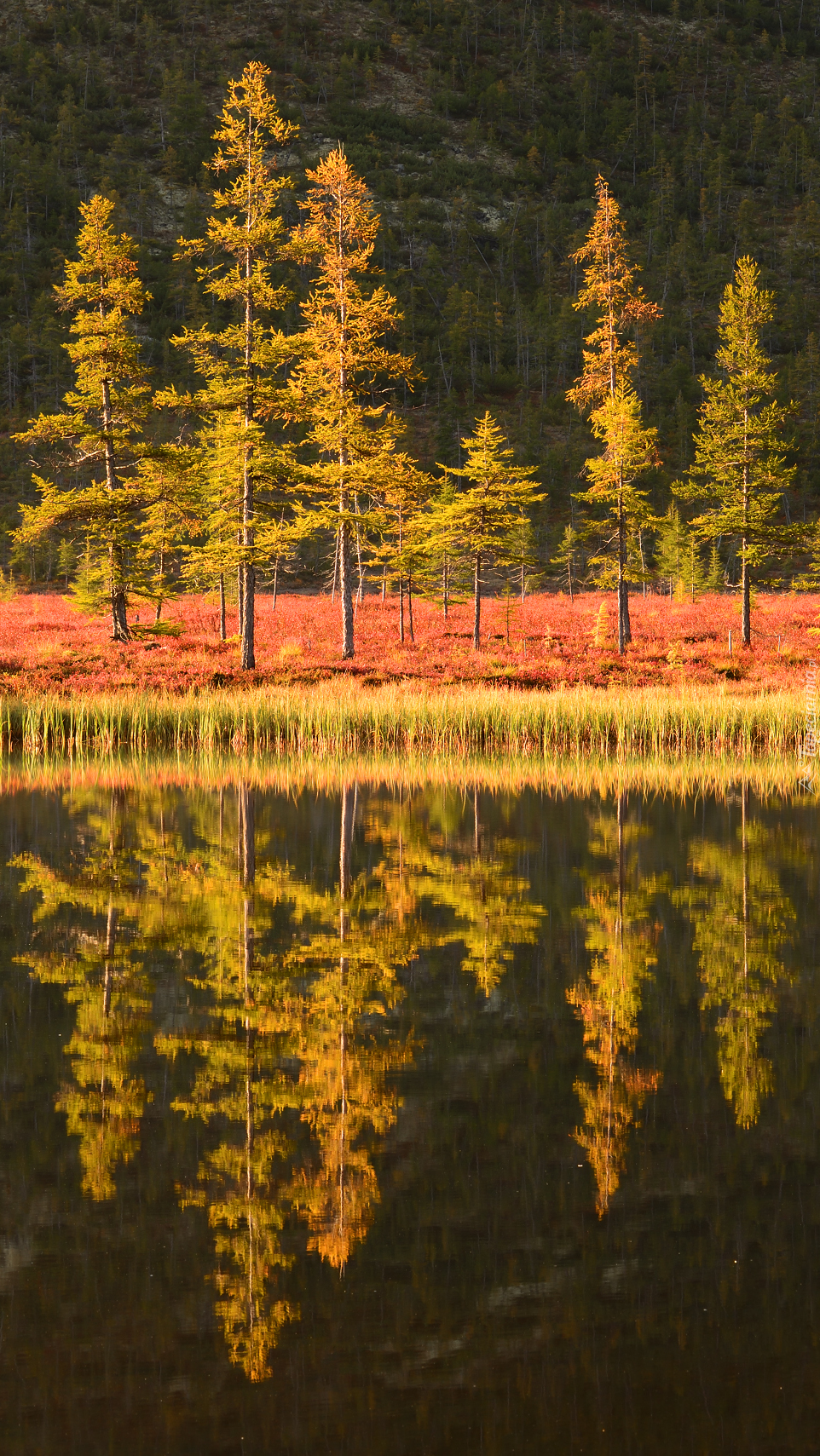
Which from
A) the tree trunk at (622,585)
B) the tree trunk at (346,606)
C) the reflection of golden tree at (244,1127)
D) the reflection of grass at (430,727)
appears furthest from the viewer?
the tree trunk at (622,585)

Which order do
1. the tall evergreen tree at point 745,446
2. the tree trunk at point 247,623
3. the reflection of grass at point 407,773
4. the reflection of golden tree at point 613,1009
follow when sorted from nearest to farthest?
the reflection of golden tree at point 613,1009, the reflection of grass at point 407,773, the tree trunk at point 247,623, the tall evergreen tree at point 745,446

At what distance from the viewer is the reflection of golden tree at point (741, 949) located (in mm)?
5773

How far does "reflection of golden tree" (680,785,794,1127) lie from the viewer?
5773 mm

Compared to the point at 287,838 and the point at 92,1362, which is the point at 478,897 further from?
the point at 92,1362

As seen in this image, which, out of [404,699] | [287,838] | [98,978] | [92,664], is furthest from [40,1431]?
[92,664]

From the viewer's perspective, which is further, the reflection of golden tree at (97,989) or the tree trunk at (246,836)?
the tree trunk at (246,836)

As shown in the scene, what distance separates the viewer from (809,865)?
1173cm

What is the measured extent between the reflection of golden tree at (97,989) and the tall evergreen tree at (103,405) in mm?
25990

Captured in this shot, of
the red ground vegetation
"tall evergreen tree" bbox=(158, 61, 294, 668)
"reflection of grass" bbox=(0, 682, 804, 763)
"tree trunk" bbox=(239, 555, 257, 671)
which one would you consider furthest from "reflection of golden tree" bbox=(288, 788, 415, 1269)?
"tall evergreen tree" bbox=(158, 61, 294, 668)

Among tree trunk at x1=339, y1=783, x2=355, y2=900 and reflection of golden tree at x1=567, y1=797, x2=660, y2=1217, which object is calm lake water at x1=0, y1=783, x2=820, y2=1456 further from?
tree trunk at x1=339, y1=783, x2=355, y2=900

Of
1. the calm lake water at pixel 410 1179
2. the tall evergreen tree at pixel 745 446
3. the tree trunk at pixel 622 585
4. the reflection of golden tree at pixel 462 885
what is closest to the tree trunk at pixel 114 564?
the tree trunk at pixel 622 585

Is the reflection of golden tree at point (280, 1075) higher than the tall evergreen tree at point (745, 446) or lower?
lower

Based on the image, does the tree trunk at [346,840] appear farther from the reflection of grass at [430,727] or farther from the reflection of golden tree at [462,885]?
the reflection of grass at [430,727]

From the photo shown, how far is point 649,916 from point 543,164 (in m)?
179
